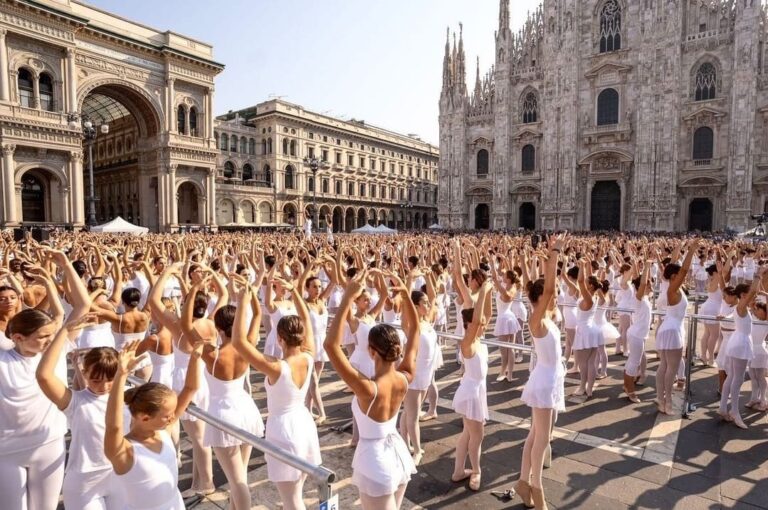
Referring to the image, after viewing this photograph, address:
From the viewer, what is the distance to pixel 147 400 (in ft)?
8.20

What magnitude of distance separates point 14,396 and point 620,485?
5.44 metres

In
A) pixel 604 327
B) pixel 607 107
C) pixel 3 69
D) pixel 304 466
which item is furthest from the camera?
pixel 607 107

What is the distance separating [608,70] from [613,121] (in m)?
4.31

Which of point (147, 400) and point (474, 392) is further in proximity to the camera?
point (474, 392)

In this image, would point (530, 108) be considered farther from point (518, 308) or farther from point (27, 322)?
point (27, 322)

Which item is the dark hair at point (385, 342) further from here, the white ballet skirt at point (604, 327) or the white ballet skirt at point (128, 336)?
the white ballet skirt at point (604, 327)

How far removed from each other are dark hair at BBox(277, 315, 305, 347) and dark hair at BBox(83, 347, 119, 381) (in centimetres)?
110

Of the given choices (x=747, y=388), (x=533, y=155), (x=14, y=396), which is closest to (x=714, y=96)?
(x=533, y=155)

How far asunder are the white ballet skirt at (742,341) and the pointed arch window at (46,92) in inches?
1687

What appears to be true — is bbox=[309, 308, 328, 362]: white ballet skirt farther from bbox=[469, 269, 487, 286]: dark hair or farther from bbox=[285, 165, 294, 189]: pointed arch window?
bbox=[285, 165, 294, 189]: pointed arch window

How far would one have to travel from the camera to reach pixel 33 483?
330 cm

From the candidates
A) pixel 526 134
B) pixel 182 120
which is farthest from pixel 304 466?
pixel 182 120

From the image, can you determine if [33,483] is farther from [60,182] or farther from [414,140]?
[414,140]

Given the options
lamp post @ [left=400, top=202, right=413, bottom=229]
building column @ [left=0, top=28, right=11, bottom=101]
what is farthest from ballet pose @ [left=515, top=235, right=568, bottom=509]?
lamp post @ [left=400, top=202, right=413, bottom=229]
